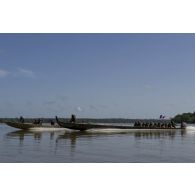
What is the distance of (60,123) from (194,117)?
99.9 metres

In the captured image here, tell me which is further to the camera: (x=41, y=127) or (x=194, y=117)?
(x=194, y=117)

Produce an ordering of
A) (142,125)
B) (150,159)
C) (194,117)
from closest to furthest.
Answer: (150,159) → (142,125) → (194,117)

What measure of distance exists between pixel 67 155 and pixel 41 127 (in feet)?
79.5

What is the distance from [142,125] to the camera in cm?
4656

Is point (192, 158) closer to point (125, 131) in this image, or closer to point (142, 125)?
point (125, 131)

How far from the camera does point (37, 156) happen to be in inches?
692

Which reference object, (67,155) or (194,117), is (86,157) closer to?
(67,155)

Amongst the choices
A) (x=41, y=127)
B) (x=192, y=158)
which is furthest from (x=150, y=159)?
(x=41, y=127)
